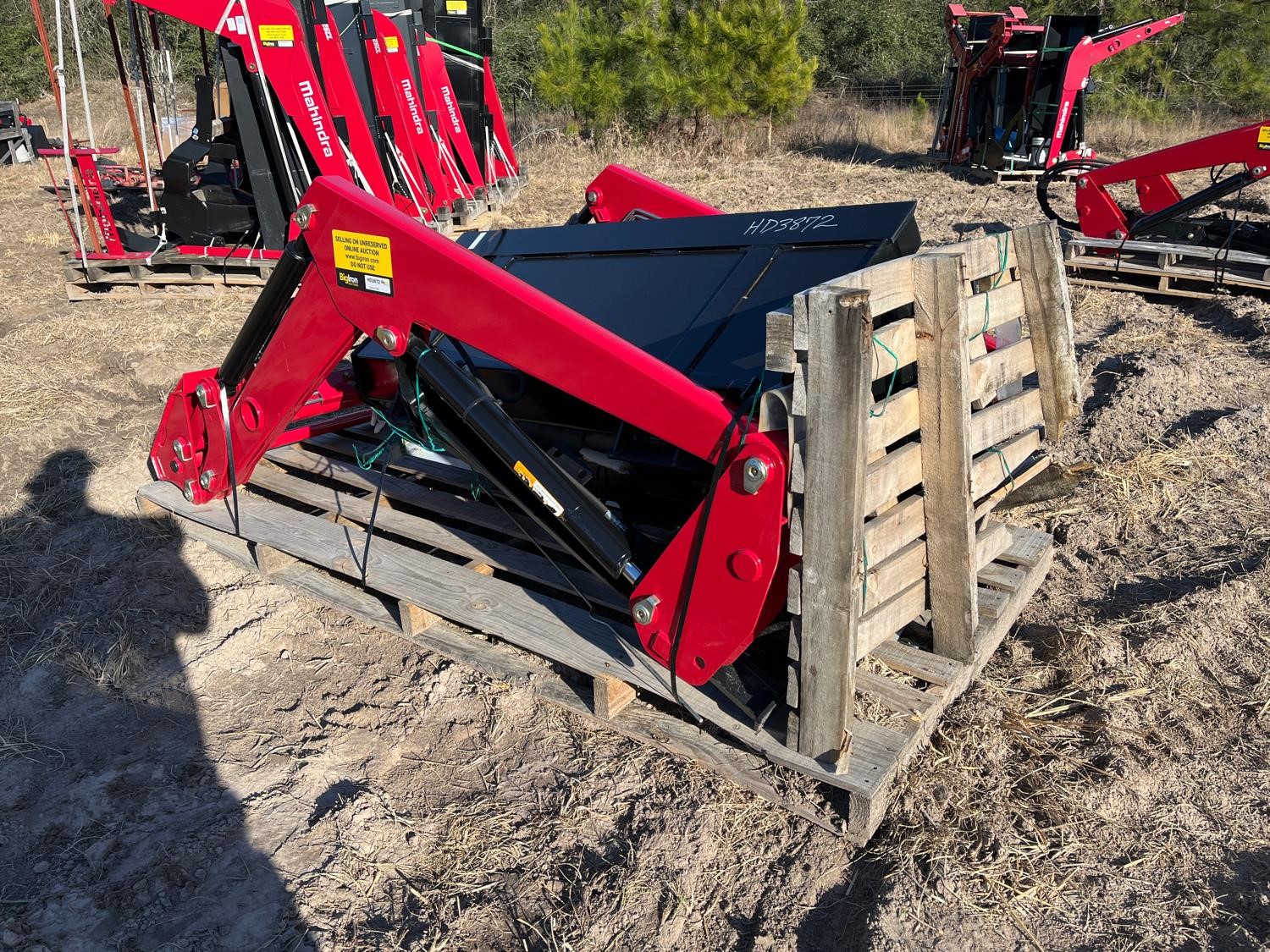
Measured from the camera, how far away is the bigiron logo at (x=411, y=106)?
1050 centimetres

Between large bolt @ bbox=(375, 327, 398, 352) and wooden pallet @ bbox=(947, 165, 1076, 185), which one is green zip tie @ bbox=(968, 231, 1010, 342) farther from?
wooden pallet @ bbox=(947, 165, 1076, 185)

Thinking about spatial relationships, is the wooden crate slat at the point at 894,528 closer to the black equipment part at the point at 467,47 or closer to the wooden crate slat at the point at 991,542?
the wooden crate slat at the point at 991,542

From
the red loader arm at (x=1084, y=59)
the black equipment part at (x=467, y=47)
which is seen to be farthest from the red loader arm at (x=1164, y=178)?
the black equipment part at (x=467, y=47)

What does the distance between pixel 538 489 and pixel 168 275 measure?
768 cm

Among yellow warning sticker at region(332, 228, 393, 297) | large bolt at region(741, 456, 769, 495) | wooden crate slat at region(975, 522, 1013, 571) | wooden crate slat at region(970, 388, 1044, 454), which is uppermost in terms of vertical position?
yellow warning sticker at region(332, 228, 393, 297)

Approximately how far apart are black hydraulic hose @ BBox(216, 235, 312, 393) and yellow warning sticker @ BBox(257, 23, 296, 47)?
5.37 meters

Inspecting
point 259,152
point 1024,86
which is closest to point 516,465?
point 259,152

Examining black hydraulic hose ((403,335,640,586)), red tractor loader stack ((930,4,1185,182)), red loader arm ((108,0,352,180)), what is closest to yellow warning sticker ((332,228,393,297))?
black hydraulic hose ((403,335,640,586))

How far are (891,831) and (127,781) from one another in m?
Result: 2.53

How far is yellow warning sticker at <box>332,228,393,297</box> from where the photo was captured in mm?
3219

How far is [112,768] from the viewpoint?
3.31 m

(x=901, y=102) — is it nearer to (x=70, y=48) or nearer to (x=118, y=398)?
(x=118, y=398)

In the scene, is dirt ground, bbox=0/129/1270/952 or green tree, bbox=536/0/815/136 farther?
green tree, bbox=536/0/815/136

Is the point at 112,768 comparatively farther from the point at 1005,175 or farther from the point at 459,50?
the point at 1005,175
